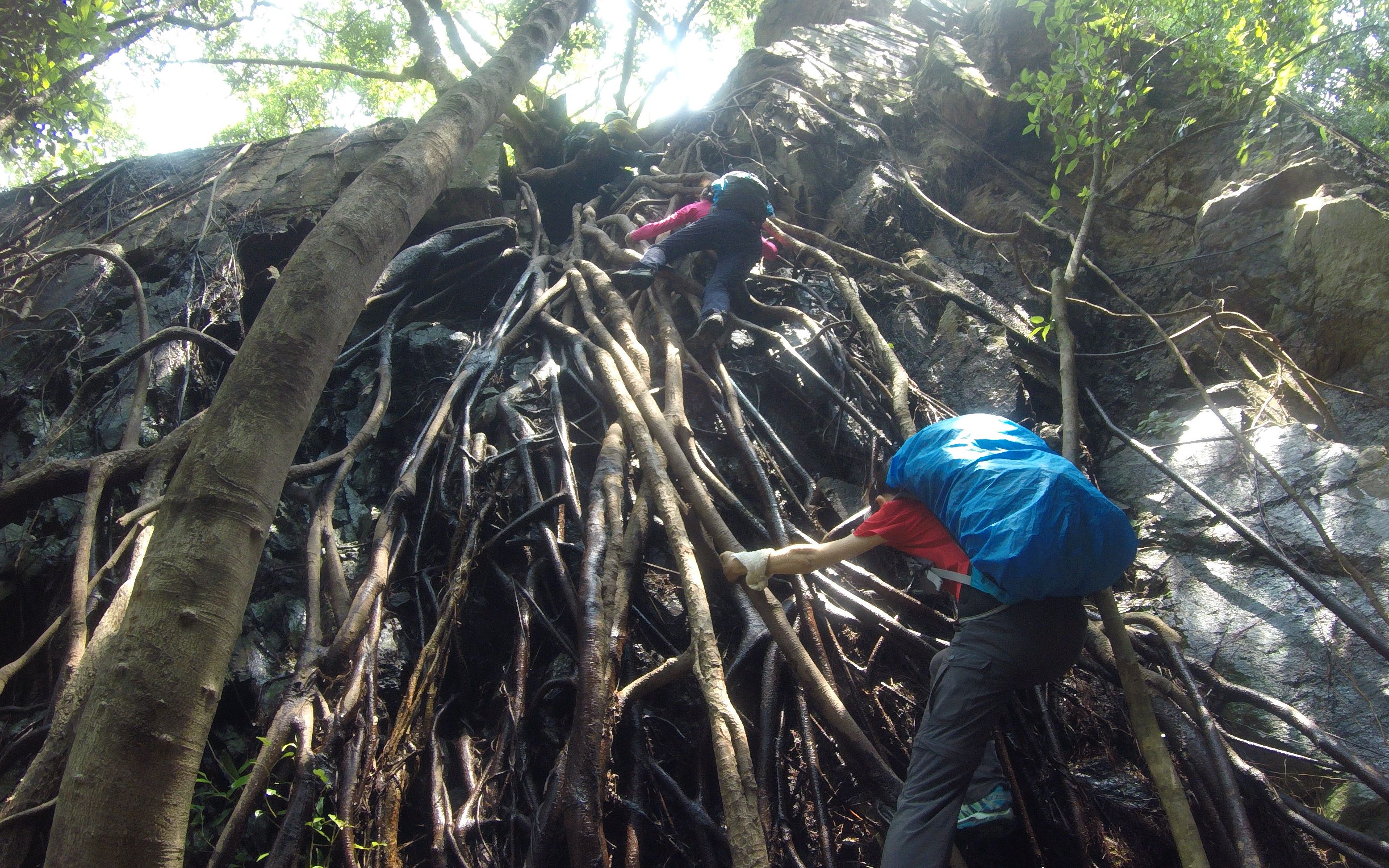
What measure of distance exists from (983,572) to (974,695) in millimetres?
401

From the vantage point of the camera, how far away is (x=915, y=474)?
7.57 ft

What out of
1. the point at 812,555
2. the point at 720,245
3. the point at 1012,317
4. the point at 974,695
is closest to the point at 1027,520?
the point at 974,695

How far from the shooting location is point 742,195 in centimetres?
482

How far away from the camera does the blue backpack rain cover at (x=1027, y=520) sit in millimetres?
1959

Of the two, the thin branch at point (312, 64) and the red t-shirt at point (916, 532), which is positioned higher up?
the thin branch at point (312, 64)

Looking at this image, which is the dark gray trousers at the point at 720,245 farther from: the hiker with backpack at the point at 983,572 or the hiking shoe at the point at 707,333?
the hiker with backpack at the point at 983,572

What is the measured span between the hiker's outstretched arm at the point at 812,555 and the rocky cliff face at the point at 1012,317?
128 centimetres

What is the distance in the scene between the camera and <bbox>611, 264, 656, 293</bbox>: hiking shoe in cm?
448

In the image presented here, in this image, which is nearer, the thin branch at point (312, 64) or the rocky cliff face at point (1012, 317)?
the rocky cliff face at point (1012, 317)

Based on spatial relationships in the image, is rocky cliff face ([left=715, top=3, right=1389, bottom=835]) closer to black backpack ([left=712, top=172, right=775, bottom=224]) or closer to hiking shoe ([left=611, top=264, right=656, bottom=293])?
black backpack ([left=712, top=172, right=775, bottom=224])

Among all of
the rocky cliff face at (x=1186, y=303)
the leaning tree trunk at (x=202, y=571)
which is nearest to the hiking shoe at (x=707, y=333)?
the rocky cliff face at (x=1186, y=303)

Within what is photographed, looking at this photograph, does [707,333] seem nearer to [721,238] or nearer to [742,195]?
[721,238]

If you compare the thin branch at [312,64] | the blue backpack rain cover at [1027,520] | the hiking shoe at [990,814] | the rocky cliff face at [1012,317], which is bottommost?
the hiking shoe at [990,814]

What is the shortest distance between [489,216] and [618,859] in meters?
4.84
